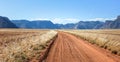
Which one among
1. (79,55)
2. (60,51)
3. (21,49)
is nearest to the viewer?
(79,55)

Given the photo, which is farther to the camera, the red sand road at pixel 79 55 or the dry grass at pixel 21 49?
the red sand road at pixel 79 55

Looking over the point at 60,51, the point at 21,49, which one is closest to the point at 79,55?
the point at 60,51

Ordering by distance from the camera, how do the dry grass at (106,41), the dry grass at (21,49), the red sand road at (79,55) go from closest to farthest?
the dry grass at (21,49) < the red sand road at (79,55) < the dry grass at (106,41)

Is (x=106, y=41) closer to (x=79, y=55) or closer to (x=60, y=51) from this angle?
(x=60, y=51)

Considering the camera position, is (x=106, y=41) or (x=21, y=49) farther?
(x=106, y=41)

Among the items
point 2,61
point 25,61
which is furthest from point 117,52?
point 2,61

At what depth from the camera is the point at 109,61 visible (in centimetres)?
1579

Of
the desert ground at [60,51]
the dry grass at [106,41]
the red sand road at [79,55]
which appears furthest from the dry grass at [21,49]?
the dry grass at [106,41]

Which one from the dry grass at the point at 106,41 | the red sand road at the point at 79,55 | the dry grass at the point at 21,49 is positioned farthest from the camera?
the dry grass at the point at 106,41

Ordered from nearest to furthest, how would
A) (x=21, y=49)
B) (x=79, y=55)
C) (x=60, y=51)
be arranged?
1. (x=79, y=55)
2. (x=21, y=49)
3. (x=60, y=51)

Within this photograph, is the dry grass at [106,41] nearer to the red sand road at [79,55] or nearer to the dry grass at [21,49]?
the red sand road at [79,55]

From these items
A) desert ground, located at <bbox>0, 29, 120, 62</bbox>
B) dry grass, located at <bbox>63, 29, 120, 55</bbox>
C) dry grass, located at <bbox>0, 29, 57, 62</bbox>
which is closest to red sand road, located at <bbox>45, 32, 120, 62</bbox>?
desert ground, located at <bbox>0, 29, 120, 62</bbox>

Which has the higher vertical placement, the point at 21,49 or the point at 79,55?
the point at 21,49

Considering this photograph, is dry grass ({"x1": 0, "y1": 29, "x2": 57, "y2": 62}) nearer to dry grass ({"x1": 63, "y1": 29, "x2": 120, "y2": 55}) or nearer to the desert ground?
the desert ground
